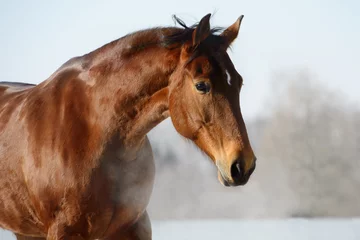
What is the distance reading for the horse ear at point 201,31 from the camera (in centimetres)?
164

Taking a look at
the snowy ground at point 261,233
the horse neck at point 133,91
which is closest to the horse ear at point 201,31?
the horse neck at point 133,91

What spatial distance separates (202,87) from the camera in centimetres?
162

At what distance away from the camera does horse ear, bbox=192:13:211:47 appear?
5.37 feet

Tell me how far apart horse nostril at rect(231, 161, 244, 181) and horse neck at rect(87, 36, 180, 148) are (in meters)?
0.36

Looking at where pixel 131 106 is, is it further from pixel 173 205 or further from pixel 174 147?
pixel 173 205

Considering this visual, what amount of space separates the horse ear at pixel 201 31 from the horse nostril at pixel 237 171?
409 millimetres

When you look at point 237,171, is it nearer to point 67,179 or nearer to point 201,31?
point 201,31

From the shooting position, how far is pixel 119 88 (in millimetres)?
1875

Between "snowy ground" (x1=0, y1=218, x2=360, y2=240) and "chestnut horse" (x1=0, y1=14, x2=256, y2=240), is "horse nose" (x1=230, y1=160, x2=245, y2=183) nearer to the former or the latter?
"chestnut horse" (x1=0, y1=14, x2=256, y2=240)

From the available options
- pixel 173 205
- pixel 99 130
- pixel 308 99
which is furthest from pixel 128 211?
pixel 308 99

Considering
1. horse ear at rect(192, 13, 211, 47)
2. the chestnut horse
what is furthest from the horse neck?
horse ear at rect(192, 13, 211, 47)

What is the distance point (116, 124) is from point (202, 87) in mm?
390

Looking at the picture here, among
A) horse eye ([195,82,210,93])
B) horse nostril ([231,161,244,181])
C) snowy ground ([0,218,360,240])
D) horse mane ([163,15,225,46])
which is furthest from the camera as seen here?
snowy ground ([0,218,360,240])

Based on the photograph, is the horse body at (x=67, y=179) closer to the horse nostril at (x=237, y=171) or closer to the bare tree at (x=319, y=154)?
the horse nostril at (x=237, y=171)
